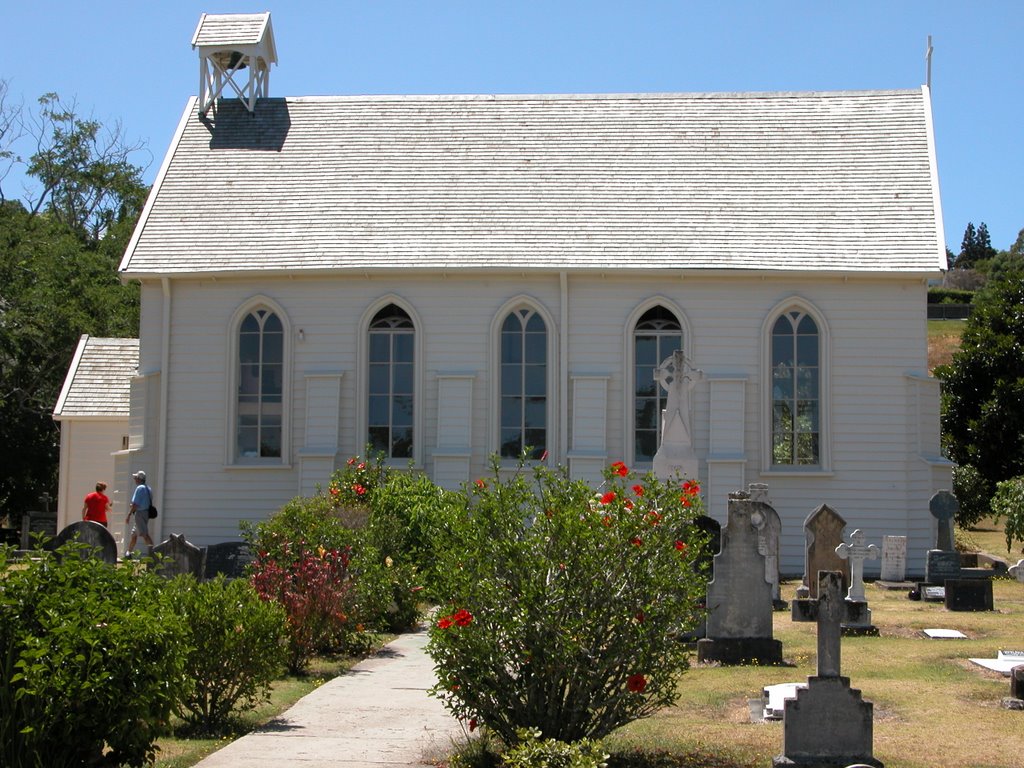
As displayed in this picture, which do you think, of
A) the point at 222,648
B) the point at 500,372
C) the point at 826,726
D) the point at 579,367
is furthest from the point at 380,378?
the point at 826,726

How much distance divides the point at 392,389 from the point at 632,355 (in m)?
5.01

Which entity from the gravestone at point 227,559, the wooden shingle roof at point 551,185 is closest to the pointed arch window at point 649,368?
the wooden shingle roof at point 551,185

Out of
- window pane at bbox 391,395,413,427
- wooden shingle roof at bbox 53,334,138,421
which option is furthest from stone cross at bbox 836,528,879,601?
wooden shingle roof at bbox 53,334,138,421

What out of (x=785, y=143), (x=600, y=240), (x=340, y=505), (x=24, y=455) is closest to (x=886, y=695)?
(x=340, y=505)

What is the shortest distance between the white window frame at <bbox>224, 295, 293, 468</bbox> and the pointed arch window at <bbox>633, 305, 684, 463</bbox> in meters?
7.14

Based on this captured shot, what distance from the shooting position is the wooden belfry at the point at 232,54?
30984mm

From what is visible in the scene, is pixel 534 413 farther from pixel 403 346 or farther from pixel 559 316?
pixel 403 346

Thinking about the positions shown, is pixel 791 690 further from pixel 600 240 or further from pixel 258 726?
pixel 600 240

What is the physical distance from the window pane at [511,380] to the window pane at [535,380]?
0.16m

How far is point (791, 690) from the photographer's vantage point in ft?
38.7

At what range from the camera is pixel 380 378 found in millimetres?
27141

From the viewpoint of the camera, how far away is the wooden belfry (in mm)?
30984

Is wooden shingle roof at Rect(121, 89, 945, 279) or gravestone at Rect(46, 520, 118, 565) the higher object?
wooden shingle roof at Rect(121, 89, 945, 279)

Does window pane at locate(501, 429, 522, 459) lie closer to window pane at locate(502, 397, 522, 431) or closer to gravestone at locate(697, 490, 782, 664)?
window pane at locate(502, 397, 522, 431)
